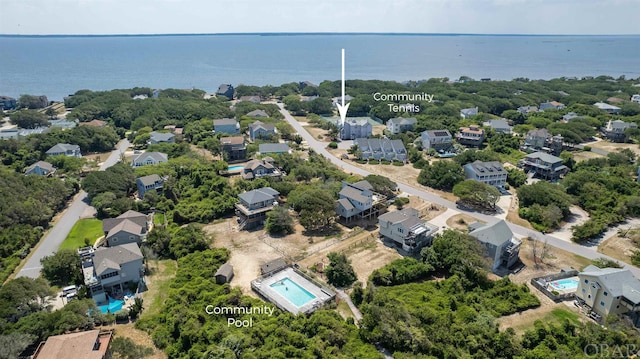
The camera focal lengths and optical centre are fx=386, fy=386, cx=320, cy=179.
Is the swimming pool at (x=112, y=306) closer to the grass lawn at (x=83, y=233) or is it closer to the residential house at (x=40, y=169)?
the grass lawn at (x=83, y=233)

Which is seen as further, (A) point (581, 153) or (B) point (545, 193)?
(A) point (581, 153)

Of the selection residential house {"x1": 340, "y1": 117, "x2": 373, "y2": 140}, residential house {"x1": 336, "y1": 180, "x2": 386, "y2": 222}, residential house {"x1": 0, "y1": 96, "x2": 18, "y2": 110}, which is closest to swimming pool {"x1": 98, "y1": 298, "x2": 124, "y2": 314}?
residential house {"x1": 336, "y1": 180, "x2": 386, "y2": 222}

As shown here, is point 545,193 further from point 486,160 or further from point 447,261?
point 447,261

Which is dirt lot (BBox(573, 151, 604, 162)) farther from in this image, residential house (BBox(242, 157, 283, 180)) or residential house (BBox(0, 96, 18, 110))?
residential house (BBox(0, 96, 18, 110))

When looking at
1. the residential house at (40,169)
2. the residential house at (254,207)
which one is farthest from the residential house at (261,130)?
the residential house at (40,169)

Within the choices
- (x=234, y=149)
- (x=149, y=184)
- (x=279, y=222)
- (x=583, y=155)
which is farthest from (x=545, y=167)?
(x=149, y=184)

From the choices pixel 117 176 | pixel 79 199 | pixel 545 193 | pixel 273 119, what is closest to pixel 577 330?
pixel 545 193
